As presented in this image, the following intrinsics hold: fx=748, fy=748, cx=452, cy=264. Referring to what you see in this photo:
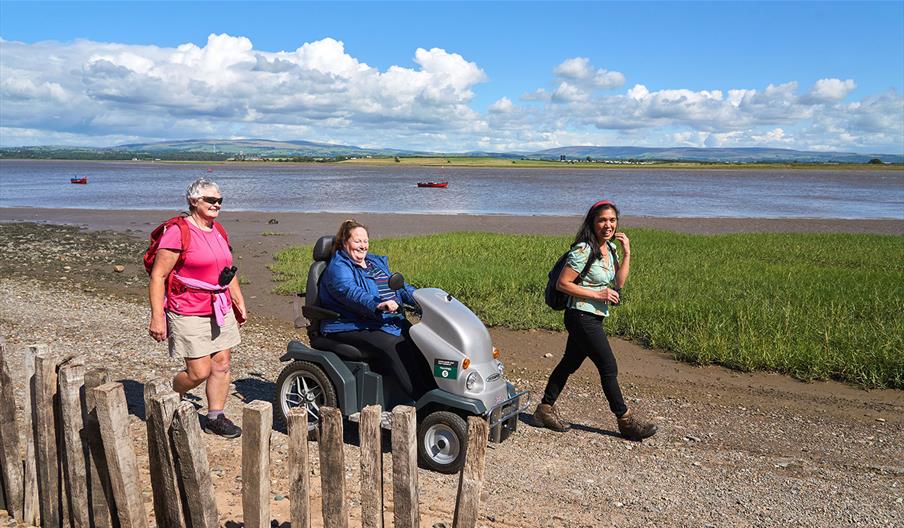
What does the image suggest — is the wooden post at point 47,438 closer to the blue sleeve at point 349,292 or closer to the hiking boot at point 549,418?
the blue sleeve at point 349,292

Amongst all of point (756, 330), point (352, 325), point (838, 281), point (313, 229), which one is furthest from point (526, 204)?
point (352, 325)

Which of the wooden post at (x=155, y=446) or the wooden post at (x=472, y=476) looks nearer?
the wooden post at (x=472, y=476)

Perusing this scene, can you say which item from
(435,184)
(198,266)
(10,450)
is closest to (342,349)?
(198,266)

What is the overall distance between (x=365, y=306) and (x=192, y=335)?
1301 millimetres

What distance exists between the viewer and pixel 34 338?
372 inches

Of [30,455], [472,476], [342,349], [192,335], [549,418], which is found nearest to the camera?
[472,476]

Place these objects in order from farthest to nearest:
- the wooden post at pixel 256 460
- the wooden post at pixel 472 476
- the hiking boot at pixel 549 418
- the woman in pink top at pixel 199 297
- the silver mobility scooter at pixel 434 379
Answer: the hiking boot at pixel 549 418
the silver mobility scooter at pixel 434 379
the woman in pink top at pixel 199 297
the wooden post at pixel 256 460
the wooden post at pixel 472 476

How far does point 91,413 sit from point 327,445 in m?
1.27

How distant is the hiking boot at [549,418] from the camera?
21.6 ft

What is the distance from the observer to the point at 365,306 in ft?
18.6

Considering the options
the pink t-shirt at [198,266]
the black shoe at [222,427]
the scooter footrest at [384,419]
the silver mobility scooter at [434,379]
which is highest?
the pink t-shirt at [198,266]

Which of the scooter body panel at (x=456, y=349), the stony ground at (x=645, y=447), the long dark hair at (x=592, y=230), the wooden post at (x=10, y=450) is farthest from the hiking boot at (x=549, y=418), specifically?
the wooden post at (x=10, y=450)

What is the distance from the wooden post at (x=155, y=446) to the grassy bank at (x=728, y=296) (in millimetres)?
6955

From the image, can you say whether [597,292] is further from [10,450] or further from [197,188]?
[10,450]
